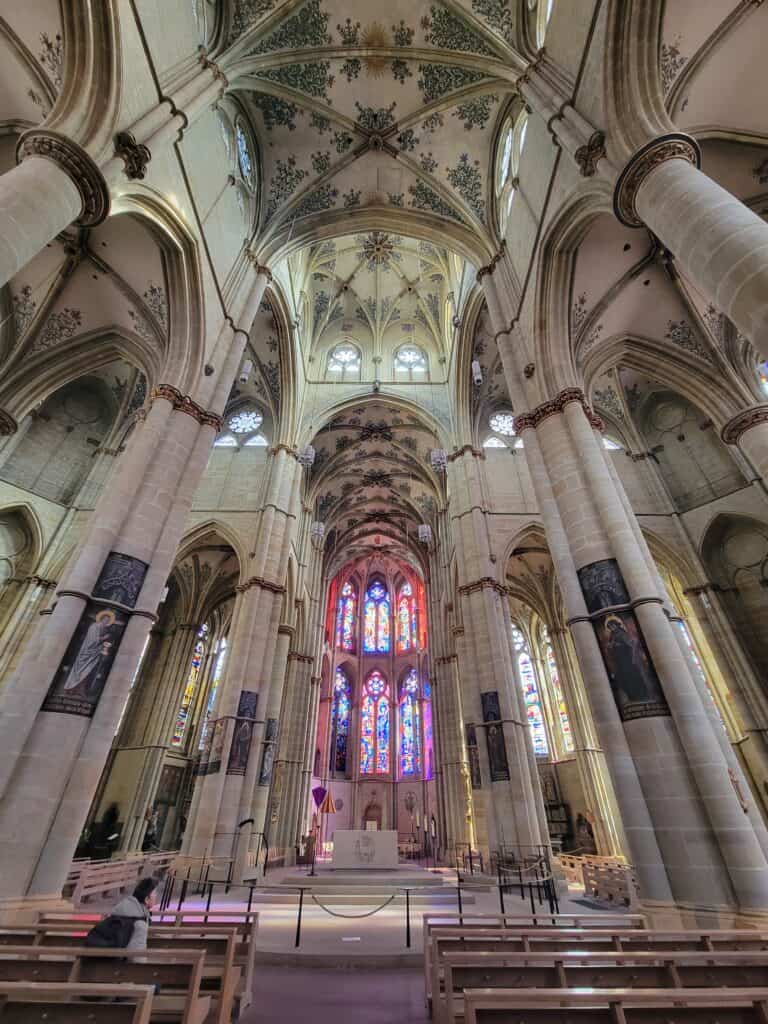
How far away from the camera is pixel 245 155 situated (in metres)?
12.9

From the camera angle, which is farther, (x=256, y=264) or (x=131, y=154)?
(x=256, y=264)

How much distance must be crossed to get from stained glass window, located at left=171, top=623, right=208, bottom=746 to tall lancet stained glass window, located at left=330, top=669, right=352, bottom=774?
36.8 feet

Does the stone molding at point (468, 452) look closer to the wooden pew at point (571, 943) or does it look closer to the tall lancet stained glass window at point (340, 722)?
the wooden pew at point (571, 943)

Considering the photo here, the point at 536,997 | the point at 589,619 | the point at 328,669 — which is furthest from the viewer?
the point at 328,669

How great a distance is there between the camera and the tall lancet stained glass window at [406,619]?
33438 millimetres

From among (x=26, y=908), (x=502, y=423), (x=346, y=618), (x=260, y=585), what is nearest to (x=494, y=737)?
(x=260, y=585)

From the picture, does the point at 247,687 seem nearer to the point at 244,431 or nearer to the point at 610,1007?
the point at 244,431

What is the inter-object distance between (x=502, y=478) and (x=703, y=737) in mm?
11935

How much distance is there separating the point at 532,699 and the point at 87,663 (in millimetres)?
20787

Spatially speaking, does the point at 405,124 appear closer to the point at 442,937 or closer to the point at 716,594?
the point at 716,594

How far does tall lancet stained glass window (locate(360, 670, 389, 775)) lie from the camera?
30.3m

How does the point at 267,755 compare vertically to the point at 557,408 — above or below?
below

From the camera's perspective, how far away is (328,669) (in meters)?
30.4

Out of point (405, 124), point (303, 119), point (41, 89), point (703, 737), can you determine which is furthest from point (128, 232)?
point (703, 737)
